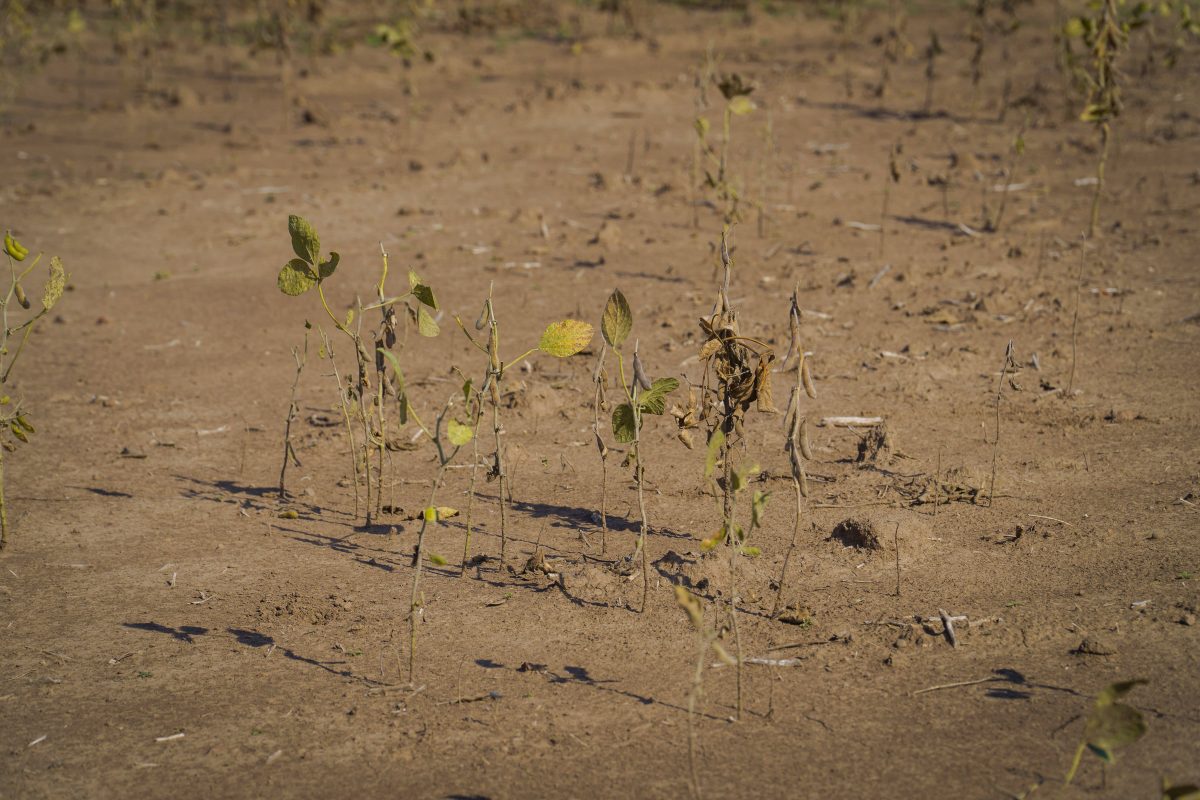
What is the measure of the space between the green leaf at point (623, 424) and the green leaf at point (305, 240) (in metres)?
1.18

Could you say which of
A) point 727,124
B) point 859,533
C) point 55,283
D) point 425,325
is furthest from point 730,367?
point 727,124

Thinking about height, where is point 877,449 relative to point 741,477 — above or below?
below

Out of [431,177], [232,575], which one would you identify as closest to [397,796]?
[232,575]

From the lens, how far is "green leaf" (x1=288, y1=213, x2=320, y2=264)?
4016 millimetres

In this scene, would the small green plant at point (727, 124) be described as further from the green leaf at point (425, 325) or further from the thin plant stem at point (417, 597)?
the thin plant stem at point (417, 597)

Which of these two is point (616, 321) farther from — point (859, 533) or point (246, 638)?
Result: point (246, 638)

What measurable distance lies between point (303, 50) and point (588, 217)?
330 inches

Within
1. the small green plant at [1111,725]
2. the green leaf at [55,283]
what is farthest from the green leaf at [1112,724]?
the green leaf at [55,283]

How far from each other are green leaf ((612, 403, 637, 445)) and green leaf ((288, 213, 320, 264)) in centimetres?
118

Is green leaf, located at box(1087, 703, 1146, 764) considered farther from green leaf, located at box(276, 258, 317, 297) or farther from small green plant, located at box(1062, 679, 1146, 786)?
green leaf, located at box(276, 258, 317, 297)

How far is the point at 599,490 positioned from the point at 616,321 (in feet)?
4.78

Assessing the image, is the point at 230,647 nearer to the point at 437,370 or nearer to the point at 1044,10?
the point at 437,370

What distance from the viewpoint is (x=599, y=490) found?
5035mm

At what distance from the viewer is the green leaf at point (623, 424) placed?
4.03 metres
